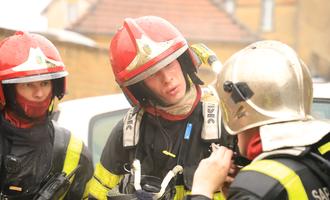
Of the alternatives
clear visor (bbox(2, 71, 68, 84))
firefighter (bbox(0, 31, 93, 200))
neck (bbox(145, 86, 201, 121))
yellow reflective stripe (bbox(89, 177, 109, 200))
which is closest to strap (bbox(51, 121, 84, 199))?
firefighter (bbox(0, 31, 93, 200))

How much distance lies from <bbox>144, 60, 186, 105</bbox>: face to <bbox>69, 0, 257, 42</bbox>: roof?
51.5 feet

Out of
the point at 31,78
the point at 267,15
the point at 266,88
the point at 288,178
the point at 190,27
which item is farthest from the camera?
the point at 267,15

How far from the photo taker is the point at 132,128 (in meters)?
2.51

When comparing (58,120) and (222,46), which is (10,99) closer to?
(58,120)

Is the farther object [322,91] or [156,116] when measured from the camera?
[322,91]

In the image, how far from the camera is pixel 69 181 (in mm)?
2768

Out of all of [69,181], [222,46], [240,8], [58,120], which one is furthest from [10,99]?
[240,8]

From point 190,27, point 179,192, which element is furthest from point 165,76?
point 190,27

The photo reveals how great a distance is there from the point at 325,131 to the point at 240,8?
28.1 m

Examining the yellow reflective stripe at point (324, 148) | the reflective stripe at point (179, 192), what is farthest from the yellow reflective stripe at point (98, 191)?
the yellow reflective stripe at point (324, 148)

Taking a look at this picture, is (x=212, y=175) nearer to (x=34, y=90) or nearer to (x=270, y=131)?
(x=270, y=131)

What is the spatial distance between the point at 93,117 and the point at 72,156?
0.76m

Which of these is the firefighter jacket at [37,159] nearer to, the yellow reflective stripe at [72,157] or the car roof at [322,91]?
the yellow reflective stripe at [72,157]

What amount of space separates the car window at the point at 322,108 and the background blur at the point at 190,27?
8.47ft
